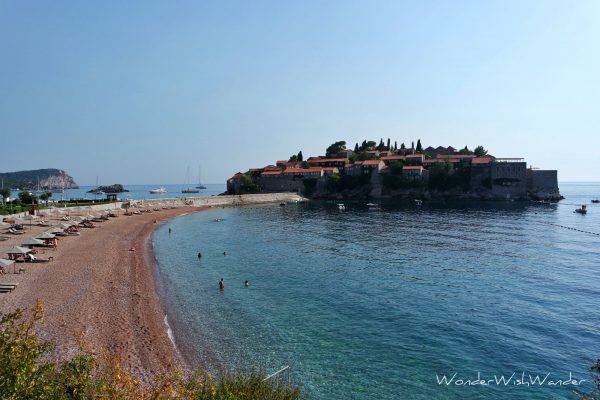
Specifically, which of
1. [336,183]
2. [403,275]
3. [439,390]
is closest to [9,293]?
[439,390]

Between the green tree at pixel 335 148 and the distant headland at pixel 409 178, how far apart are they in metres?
15.3

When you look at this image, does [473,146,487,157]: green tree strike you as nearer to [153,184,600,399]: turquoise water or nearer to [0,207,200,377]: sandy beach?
[153,184,600,399]: turquoise water

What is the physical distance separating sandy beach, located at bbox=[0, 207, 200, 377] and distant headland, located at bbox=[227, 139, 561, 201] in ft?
338

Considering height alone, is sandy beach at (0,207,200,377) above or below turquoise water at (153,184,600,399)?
above

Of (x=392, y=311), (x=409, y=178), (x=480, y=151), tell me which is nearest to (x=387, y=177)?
(x=409, y=178)

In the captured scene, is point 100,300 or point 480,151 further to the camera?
point 480,151

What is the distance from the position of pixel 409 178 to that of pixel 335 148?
55.3 m

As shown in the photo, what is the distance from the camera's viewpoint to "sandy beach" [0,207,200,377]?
19.2 meters

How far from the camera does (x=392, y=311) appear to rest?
25.6m

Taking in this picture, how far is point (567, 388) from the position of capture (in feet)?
54.8

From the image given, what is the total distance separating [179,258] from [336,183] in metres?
102

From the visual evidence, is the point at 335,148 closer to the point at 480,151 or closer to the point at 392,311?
the point at 480,151

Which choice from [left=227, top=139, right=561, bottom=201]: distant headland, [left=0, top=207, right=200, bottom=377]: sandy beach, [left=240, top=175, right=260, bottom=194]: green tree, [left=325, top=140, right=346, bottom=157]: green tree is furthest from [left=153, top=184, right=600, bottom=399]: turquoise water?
[left=325, top=140, right=346, bottom=157]: green tree

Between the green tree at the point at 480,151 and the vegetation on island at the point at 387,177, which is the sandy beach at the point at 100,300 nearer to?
the vegetation on island at the point at 387,177
